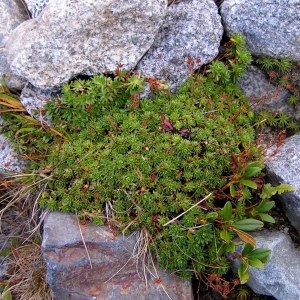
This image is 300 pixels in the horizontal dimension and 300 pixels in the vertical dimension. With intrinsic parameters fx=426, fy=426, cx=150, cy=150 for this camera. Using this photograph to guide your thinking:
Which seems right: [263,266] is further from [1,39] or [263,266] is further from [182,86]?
[1,39]

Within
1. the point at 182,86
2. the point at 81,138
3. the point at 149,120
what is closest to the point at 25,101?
the point at 81,138

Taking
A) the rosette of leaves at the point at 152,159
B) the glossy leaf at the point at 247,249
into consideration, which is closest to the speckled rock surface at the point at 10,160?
the rosette of leaves at the point at 152,159

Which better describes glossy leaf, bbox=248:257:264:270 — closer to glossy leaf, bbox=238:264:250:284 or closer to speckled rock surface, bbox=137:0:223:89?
glossy leaf, bbox=238:264:250:284

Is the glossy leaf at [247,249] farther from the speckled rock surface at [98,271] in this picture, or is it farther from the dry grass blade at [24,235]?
the dry grass blade at [24,235]

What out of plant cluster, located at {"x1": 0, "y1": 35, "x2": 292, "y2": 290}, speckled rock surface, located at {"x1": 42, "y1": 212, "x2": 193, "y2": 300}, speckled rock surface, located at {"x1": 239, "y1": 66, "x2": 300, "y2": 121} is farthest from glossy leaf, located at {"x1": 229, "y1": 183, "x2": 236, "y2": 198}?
speckled rock surface, located at {"x1": 239, "y1": 66, "x2": 300, "y2": 121}

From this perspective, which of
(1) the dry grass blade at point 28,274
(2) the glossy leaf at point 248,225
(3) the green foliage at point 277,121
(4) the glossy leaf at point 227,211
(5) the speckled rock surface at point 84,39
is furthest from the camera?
(3) the green foliage at point 277,121

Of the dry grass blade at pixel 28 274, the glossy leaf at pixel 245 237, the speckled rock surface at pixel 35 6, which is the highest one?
the speckled rock surface at pixel 35 6
